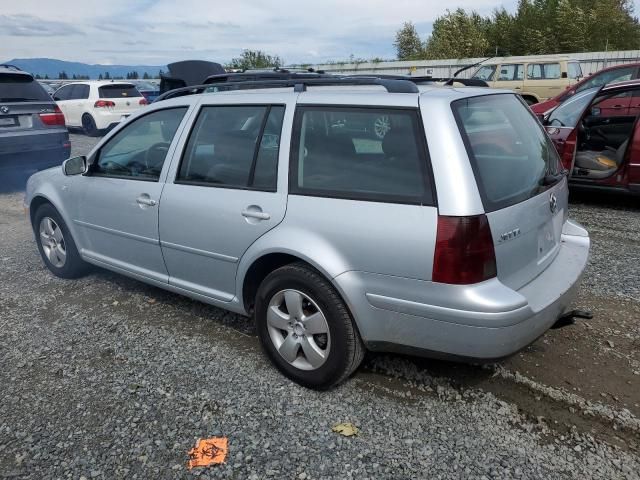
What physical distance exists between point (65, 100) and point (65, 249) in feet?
46.2

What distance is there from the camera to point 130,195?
3.68 metres

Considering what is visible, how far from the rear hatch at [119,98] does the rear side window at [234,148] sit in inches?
535

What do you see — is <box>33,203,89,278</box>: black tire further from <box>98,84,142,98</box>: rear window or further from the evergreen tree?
the evergreen tree

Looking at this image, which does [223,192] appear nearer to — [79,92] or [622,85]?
[622,85]

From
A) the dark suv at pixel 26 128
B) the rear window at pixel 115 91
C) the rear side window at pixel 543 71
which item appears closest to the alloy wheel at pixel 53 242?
the dark suv at pixel 26 128

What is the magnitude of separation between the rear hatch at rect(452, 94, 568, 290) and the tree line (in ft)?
104

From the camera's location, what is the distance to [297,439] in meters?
2.54

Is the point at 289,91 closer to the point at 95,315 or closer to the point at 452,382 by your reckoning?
the point at 452,382

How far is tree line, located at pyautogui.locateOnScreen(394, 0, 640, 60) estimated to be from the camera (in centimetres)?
3300

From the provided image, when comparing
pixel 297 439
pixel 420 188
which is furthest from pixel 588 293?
pixel 297 439

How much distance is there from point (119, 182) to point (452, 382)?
2670 mm

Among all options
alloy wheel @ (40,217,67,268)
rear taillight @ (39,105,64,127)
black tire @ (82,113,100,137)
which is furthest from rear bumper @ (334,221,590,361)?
black tire @ (82,113,100,137)

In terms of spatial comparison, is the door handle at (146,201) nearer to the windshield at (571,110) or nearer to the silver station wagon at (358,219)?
the silver station wagon at (358,219)

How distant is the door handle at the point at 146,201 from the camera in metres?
3.51
